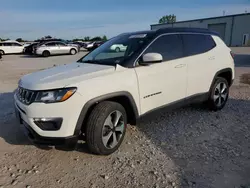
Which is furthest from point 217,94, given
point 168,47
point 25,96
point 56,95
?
point 25,96

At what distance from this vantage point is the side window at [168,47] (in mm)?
3752

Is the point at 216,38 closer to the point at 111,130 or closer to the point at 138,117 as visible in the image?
the point at 138,117

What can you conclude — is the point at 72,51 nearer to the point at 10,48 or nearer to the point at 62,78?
the point at 10,48

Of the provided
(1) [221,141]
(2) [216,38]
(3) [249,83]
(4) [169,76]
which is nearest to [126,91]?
(4) [169,76]

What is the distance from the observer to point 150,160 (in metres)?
3.17

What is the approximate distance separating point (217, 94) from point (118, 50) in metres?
2.41

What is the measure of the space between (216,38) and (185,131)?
7.19 ft

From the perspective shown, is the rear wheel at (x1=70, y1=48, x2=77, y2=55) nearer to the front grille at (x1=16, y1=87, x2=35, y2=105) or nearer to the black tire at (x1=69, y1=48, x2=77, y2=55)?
the black tire at (x1=69, y1=48, x2=77, y2=55)

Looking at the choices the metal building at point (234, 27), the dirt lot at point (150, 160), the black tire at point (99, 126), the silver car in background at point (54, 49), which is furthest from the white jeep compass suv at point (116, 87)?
the metal building at point (234, 27)

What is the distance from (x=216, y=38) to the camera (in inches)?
195

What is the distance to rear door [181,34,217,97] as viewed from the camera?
4.23 metres

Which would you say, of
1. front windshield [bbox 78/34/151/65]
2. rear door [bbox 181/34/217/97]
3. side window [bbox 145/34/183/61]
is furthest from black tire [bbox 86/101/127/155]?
rear door [bbox 181/34/217/97]

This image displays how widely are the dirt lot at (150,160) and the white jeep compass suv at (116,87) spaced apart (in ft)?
1.07

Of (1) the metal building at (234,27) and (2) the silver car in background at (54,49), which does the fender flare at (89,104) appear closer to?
(2) the silver car in background at (54,49)
